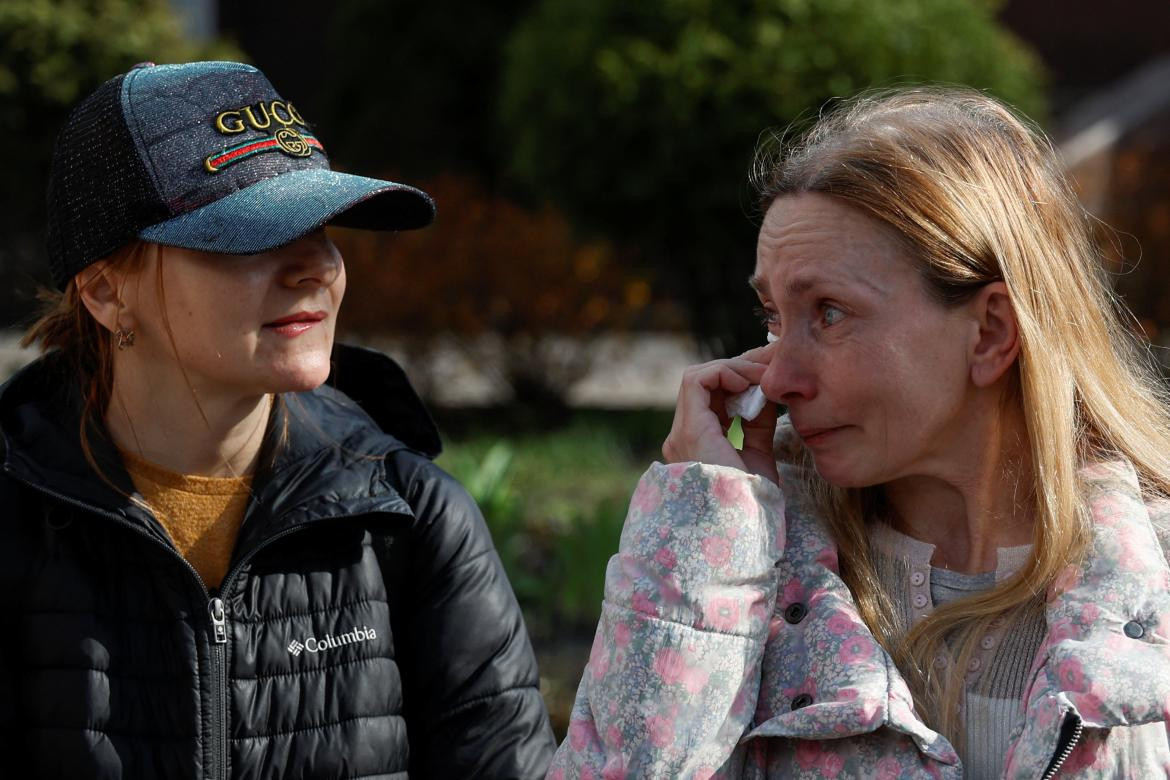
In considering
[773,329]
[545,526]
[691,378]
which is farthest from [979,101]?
[545,526]

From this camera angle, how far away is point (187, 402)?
2.22 meters

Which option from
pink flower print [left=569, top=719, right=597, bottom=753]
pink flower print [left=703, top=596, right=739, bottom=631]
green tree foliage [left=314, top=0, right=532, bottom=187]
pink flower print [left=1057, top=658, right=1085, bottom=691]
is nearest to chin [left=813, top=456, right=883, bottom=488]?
pink flower print [left=703, top=596, right=739, bottom=631]

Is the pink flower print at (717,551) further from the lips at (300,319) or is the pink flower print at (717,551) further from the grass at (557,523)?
the grass at (557,523)

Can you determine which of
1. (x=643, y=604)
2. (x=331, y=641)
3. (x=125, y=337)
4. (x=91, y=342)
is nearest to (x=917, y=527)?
(x=643, y=604)

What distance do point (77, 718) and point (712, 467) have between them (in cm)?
96

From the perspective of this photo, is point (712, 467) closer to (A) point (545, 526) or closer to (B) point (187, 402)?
(B) point (187, 402)

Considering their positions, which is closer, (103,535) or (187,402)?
(103,535)

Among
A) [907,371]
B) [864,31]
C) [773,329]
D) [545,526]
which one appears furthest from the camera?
[864,31]

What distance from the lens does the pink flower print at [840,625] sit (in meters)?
1.81

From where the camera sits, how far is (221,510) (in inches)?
87.7

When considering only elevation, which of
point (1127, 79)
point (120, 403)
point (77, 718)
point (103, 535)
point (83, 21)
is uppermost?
point (1127, 79)

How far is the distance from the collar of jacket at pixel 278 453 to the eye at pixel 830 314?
0.71m

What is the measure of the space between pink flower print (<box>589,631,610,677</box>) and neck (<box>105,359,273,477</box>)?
2.39 ft

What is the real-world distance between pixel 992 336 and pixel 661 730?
655 mm
